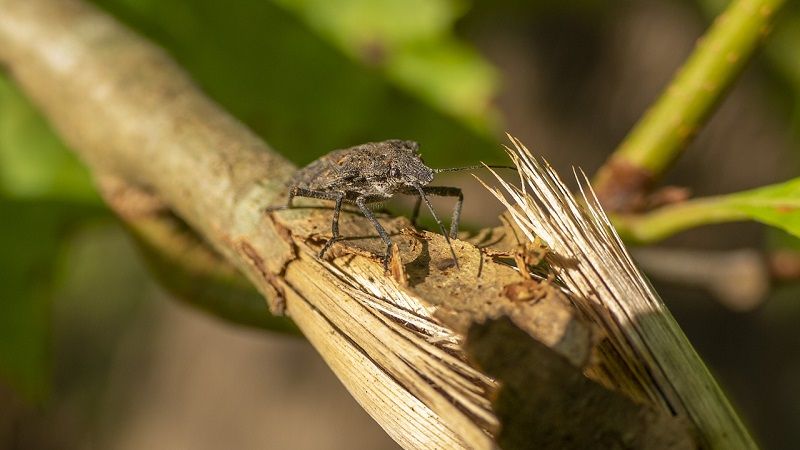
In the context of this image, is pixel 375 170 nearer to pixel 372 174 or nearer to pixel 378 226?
pixel 372 174

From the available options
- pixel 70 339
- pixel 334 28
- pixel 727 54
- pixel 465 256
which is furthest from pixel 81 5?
pixel 70 339

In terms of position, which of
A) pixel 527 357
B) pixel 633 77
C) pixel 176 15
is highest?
pixel 633 77

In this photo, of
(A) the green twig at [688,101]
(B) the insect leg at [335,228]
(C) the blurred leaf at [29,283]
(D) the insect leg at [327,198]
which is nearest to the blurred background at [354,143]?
(C) the blurred leaf at [29,283]

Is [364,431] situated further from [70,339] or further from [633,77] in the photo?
[70,339]

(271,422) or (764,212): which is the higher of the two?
(764,212)

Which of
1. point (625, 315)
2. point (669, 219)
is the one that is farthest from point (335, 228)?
point (669, 219)
